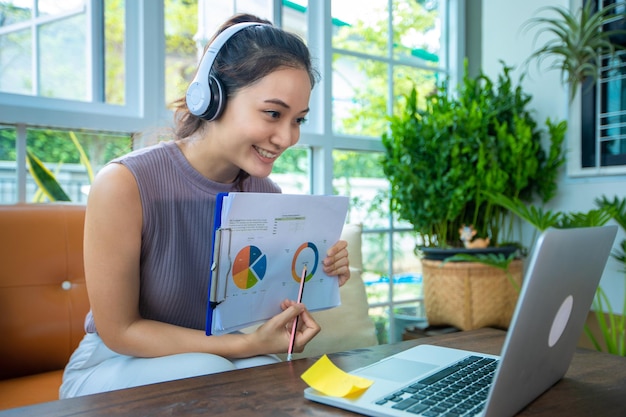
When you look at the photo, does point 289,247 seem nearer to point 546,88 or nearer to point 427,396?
point 427,396

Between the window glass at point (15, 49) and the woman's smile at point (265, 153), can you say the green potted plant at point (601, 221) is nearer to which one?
the woman's smile at point (265, 153)

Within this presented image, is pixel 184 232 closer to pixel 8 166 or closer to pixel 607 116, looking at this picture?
pixel 8 166

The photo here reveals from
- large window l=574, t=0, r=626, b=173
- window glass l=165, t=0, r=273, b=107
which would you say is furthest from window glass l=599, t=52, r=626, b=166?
window glass l=165, t=0, r=273, b=107

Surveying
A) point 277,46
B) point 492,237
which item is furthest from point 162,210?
point 492,237

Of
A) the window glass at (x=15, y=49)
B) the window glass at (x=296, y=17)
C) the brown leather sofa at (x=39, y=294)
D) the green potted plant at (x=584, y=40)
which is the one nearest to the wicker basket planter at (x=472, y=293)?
Result: the green potted plant at (x=584, y=40)

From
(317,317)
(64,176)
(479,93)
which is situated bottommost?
(317,317)

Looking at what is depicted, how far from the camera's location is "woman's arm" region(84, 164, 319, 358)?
3.48ft

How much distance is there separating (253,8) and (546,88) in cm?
163

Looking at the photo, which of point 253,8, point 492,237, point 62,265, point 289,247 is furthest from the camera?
point 492,237

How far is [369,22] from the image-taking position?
9.29ft

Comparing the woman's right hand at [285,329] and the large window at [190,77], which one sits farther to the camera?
the large window at [190,77]

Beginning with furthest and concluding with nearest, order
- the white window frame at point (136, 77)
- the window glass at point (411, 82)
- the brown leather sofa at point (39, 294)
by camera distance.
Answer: the window glass at point (411, 82) → the white window frame at point (136, 77) → the brown leather sofa at point (39, 294)

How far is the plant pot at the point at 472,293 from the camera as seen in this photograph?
8.00 feet

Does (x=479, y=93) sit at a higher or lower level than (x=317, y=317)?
higher
